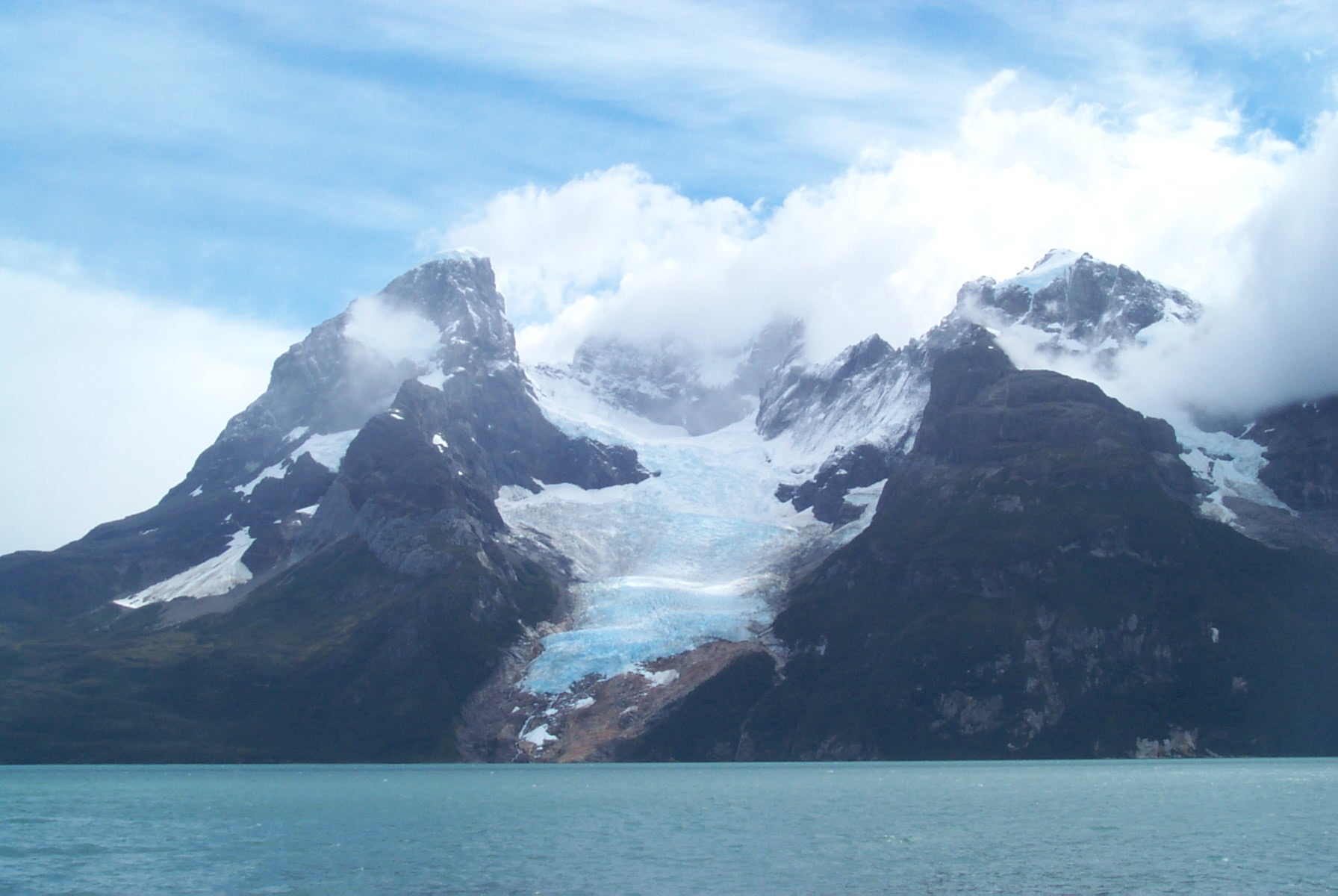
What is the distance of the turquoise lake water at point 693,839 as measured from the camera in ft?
246

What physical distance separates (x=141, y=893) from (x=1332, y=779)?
5512 inches

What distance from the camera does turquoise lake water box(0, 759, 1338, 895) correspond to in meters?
74.9

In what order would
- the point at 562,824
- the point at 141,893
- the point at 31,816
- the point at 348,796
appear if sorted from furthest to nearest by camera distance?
the point at 348,796 → the point at 31,816 → the point at 562,824 → the point at 141,893

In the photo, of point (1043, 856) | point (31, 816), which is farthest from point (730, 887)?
point (31, 816)

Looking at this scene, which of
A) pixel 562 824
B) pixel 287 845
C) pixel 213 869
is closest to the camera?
pixel 213 869

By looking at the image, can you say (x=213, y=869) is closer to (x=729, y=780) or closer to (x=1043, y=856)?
(x=1043, y=856)

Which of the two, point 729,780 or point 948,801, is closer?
point 948,801

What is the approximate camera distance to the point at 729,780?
17600 cm

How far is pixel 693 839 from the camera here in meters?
98.3

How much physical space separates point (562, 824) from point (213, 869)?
35.8 metres

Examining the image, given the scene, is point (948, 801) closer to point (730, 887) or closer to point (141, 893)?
point (730, 887)

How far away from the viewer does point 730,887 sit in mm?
73625

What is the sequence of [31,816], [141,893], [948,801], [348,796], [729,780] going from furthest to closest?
1. [729,780]
2. [348,796]
3. [948,801]
4. [31,816]
5. [141,893]

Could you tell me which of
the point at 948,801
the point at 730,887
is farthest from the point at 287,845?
the point at 948,801
